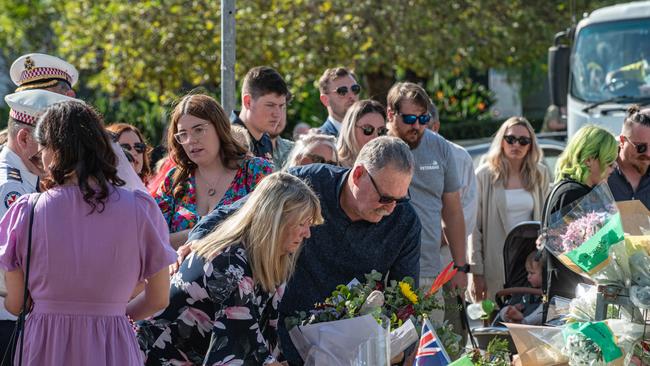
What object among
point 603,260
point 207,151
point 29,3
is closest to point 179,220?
point 207,151

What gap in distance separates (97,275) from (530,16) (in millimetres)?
A: 16559

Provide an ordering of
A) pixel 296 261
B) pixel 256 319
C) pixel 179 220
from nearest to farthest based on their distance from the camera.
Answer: pixel 256 319 < pixel 296 261 < pixel 179 220

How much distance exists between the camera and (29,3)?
107ft

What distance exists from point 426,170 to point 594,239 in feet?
7.96

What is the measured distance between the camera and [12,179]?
15.1ft

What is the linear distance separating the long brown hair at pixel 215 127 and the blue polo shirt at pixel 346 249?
2.28 ft

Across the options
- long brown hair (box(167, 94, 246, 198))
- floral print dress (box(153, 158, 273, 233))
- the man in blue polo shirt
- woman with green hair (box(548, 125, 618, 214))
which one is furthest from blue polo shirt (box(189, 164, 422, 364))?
woman with green hair (box(548, 125, 618, 214))

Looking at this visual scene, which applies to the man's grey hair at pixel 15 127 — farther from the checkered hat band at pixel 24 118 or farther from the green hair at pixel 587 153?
the green hair at pixel 587 153

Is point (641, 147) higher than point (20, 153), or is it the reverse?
point (20, 153)

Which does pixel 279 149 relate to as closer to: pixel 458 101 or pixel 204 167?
pixel 204 167

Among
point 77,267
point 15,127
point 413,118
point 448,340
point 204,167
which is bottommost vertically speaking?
point 448,340

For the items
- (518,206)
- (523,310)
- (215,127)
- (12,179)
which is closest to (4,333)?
(12,179)

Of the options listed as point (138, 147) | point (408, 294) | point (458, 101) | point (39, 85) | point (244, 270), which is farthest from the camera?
point (458, 101)

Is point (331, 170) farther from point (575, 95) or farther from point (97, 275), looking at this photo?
point (575, 95)
